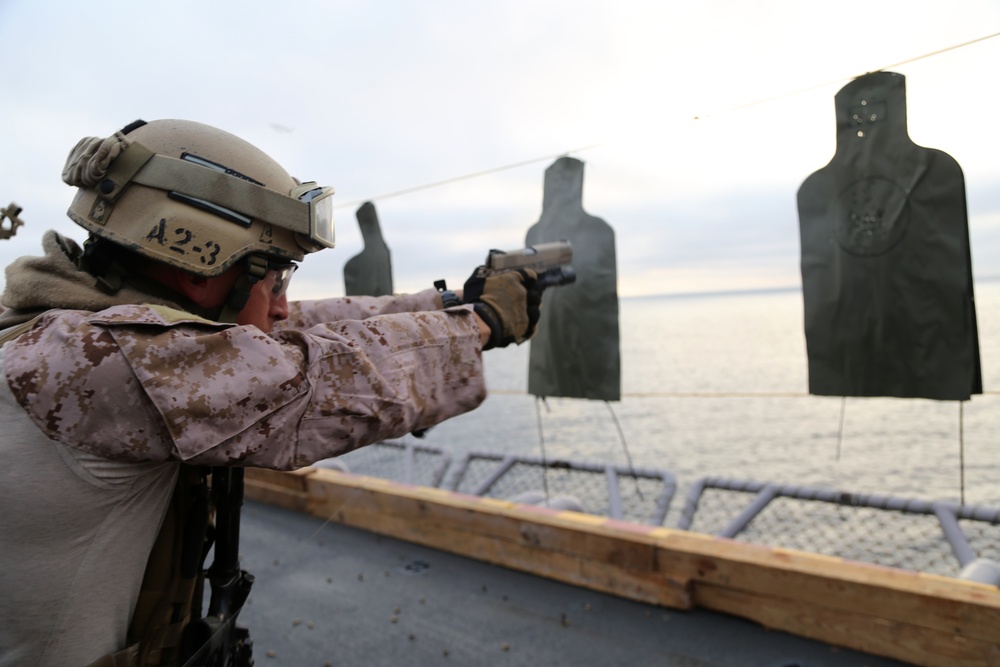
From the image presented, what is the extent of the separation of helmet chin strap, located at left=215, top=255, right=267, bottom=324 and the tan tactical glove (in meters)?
0.54

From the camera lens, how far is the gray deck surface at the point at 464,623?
2.44 metres

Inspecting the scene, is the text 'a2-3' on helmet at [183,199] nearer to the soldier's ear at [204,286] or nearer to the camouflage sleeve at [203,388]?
the soldier's ear at [204,286]

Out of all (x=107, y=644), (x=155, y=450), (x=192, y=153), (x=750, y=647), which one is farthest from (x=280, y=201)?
(x=750, y=647)

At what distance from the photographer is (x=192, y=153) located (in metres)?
1.40

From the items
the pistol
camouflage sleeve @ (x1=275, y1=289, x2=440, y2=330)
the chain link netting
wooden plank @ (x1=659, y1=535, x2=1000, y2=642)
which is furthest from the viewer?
the chain link netting

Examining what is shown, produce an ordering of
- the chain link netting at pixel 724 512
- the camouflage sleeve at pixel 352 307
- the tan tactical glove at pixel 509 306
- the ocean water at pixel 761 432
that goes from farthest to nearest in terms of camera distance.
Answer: the ocean water at pixel 761 432 < the chain link netting at pixel 724 512 < the camouflage sleeve at pixel 352 307 < the tan tactical glove at pixel 509 306

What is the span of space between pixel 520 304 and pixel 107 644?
1201 mm

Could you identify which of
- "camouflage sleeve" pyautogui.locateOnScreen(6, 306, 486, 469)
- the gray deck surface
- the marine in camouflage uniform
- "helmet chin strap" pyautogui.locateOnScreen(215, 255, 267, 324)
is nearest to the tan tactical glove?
the marine in camouflage uniform

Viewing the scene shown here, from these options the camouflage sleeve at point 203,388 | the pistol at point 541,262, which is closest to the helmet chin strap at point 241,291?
the camouflage sleeve at point 203,388

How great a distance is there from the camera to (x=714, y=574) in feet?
8.66

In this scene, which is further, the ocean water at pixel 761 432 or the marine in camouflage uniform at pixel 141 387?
the ocean water at pixel 761 432

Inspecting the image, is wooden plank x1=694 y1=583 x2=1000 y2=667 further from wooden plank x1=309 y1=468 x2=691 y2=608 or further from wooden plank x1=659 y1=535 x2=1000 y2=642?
wooden plank x1=309 y1=468 x2=691 y2=608

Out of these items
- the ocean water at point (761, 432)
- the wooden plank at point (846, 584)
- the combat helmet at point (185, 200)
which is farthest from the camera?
the ocean water at point (761, 432)

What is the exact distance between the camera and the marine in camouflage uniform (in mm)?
1044
